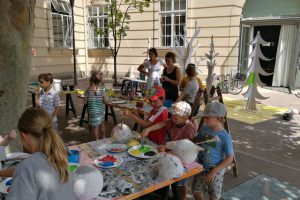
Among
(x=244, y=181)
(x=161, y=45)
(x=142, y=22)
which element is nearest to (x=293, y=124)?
(x=244, y=181)

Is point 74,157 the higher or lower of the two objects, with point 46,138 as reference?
lower

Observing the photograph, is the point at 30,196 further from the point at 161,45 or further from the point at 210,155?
the point at 161,45

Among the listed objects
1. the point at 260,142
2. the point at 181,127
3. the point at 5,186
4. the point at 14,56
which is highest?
the point at 14,56

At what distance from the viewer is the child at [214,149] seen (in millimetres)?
2506

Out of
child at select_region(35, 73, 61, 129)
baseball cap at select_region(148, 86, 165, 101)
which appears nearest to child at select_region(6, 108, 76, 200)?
baseball cap at select_region(148, 86, 165, 101)

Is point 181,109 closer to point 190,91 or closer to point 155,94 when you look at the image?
point 155,94

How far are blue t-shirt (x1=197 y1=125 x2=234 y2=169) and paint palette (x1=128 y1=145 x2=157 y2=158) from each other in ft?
1.64

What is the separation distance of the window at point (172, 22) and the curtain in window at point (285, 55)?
419 centimetres

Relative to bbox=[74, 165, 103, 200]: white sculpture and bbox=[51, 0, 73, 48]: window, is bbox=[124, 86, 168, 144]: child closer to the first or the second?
bbox=[74, 165, 103, 200]: white sculpture

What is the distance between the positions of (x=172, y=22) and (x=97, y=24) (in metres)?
4.94

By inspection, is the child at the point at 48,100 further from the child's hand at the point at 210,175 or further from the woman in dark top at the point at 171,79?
the child's hand at the point at 210,175

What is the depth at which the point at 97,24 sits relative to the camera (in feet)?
50.8

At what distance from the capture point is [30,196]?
56.2 inches

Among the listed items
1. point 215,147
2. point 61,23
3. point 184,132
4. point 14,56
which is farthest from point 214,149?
point 61,23
